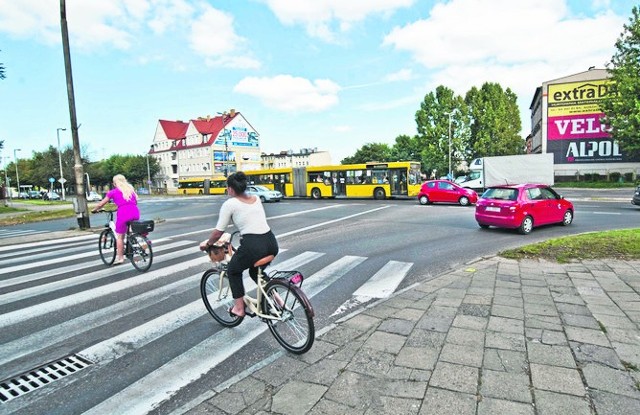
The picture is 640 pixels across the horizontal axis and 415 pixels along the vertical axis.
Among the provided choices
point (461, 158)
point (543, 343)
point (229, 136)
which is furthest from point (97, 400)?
point (229, 136)

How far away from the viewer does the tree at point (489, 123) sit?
165 feet

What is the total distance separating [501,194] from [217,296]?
9.89m

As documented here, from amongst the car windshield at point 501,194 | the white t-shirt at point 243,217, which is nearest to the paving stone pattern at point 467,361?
the white t-shirt at point 243,217

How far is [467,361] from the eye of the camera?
3.32m

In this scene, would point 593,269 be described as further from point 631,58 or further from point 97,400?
point 631,58

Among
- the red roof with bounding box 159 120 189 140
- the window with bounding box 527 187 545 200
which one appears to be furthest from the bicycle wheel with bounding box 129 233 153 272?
the red roof with bounding box 159 120 189 140

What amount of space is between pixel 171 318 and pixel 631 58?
42847 mm

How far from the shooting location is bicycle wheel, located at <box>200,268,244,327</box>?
4.52m

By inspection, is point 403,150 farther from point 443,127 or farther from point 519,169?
point 519,169

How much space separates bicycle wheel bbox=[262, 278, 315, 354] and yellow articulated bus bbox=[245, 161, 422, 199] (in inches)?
982

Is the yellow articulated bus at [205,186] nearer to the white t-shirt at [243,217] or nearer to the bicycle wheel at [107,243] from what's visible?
the bicycle wheel at [107,243]

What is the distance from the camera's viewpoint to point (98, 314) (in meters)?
4.87

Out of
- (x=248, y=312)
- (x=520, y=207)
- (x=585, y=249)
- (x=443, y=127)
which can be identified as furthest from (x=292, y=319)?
(x=443, y=127)

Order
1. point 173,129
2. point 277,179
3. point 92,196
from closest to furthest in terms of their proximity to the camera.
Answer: point 92,196 < point 277,179 < point 173,129
